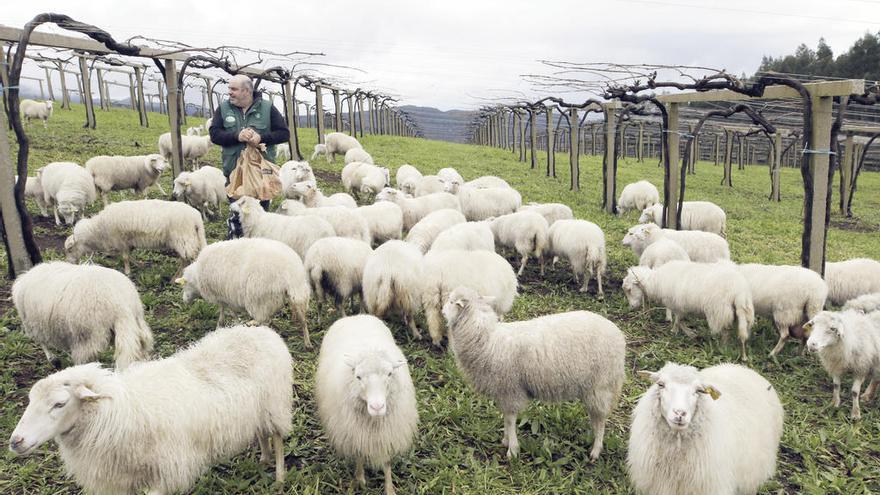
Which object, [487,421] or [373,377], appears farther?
[487,421]

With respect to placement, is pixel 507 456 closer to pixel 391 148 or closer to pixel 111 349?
A: pixel 111 349

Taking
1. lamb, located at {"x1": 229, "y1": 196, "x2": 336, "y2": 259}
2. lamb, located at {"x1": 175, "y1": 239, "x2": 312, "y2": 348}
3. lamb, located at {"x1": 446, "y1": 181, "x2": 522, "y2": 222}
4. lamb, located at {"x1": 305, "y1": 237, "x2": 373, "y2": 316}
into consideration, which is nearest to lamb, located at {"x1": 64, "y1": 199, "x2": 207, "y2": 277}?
lamb, located at {"x1": 229, "y1": 196, "x2": 336, "y2": 259}

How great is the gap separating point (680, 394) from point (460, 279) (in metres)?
3.04

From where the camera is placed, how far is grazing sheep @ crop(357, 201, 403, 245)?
8627 mm

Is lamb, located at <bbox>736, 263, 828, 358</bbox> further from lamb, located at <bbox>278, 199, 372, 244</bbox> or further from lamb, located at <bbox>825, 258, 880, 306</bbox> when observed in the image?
lamb, located at <bbox>278, 199, 372, 244</bbox>

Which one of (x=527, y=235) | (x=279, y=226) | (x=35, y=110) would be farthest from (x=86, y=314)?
(x=35, y=110)

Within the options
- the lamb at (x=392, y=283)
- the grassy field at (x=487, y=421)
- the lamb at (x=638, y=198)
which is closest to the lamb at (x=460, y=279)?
the lamb at (x=392, y=283)

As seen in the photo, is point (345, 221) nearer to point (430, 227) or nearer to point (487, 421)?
point (430, 227)

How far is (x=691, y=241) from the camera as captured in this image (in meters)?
8.52

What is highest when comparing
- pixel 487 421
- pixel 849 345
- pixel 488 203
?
pixel 488 203

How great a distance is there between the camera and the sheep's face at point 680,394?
10.2 feet

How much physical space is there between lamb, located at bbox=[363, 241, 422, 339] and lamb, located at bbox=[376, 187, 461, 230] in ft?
12.8

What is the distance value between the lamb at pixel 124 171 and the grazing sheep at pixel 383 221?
14.9 ft

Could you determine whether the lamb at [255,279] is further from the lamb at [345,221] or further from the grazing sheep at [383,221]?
the grazing sheep at [383,221]
